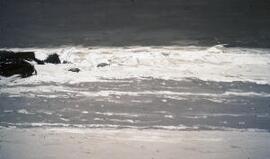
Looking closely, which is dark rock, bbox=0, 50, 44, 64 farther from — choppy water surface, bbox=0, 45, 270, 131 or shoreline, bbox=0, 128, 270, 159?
shoreline, bbox=0, 128, 270, 159

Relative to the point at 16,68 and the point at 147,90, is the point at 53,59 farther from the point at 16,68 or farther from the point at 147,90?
the point at 147,90

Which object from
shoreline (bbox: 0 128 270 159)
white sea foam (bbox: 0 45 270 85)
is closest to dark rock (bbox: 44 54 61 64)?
white sea foam (bbox: 0 45 270 85)

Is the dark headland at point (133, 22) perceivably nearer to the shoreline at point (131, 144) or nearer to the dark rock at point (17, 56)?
the dark rock at point (17, 56)

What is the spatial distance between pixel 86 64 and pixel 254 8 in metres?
1.00

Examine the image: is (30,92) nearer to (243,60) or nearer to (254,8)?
(243,60)

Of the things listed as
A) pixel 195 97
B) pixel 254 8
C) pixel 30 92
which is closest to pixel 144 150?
pixel 195 97

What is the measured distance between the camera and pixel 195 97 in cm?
205

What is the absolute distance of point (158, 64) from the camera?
6.85ft

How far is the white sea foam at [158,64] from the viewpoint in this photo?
205cm

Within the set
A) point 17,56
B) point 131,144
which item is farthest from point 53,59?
point 131,144

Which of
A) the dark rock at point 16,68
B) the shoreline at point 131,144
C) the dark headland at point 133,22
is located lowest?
the shoreline at point 131,144

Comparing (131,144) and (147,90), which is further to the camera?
(147,90)

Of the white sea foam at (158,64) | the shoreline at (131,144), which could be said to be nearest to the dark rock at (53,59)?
the white sea foam at (158,64)

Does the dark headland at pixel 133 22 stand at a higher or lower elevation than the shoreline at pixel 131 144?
higher
